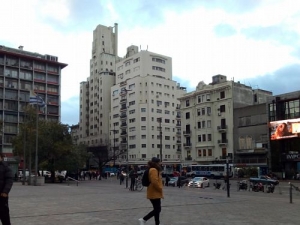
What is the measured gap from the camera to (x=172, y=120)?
364 feet

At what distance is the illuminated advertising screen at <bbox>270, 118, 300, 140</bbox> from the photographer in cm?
5828

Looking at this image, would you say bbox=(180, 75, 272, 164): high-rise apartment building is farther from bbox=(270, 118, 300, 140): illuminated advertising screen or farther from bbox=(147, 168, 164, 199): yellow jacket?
bbox=(147, 168, 164, 199): yellow jacket

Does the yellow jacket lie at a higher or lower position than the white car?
higher

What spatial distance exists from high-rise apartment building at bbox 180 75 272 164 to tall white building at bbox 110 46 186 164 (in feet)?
74.7

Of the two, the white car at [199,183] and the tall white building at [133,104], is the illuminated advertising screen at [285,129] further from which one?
the tall white building at [133,104]

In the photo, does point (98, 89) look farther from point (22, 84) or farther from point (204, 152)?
point (204, 152)

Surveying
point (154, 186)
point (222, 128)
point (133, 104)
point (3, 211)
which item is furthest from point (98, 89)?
point (3, 211)

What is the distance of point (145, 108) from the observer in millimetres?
105188

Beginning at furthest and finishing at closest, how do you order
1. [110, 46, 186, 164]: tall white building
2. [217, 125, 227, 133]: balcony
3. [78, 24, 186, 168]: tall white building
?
[78, 24, 186, 168]: tall white building < [110, 46, 186, 164]: tall white building < [217, 125, 227, 133]: balcony

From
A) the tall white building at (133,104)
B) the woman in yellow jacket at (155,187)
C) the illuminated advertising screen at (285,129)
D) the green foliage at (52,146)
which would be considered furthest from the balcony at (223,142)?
the woman in yellow jacket at (155,187)

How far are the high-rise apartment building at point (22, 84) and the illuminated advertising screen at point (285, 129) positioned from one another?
156 ft

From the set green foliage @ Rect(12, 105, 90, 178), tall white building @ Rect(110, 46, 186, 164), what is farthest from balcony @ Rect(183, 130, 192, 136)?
green foliage @ Rect(12, 105, 90, 178)

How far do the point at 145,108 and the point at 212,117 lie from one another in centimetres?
3216

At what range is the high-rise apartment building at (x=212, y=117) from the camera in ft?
238
